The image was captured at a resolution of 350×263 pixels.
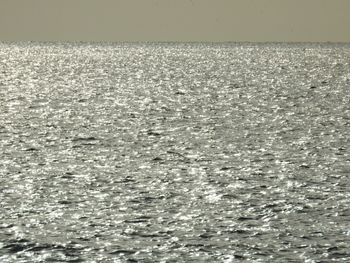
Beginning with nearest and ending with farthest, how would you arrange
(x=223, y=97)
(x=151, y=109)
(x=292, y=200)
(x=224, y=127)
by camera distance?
(x=292, y=200) → (x=224, y=127) → (x=151, y=109) → (x=223, y=97)

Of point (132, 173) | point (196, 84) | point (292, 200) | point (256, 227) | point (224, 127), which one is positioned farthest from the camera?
point (196, 84)

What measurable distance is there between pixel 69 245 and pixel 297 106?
6512cm

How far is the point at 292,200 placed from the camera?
39031mm

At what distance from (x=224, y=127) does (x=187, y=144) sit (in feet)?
38.5

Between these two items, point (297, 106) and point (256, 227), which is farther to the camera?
point (297, 106)

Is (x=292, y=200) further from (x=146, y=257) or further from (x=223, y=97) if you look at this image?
(x=223, y=97)

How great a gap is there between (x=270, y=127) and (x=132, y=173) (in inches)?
1036

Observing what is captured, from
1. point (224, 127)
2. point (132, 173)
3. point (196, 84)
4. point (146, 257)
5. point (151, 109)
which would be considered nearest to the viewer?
point (146, 257)

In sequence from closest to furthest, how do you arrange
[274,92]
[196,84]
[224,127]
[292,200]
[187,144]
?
[292,200], [187,144], [224,127], [274,92], [196,84]

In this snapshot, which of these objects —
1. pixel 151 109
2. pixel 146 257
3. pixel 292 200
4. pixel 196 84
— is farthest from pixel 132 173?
pixel 196 84

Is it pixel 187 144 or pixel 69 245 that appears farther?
pixel 187 144

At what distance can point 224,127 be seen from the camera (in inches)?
2788

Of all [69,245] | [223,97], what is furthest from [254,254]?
[223,97]

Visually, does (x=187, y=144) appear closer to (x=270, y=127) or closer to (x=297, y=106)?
(x=270, y=127)
